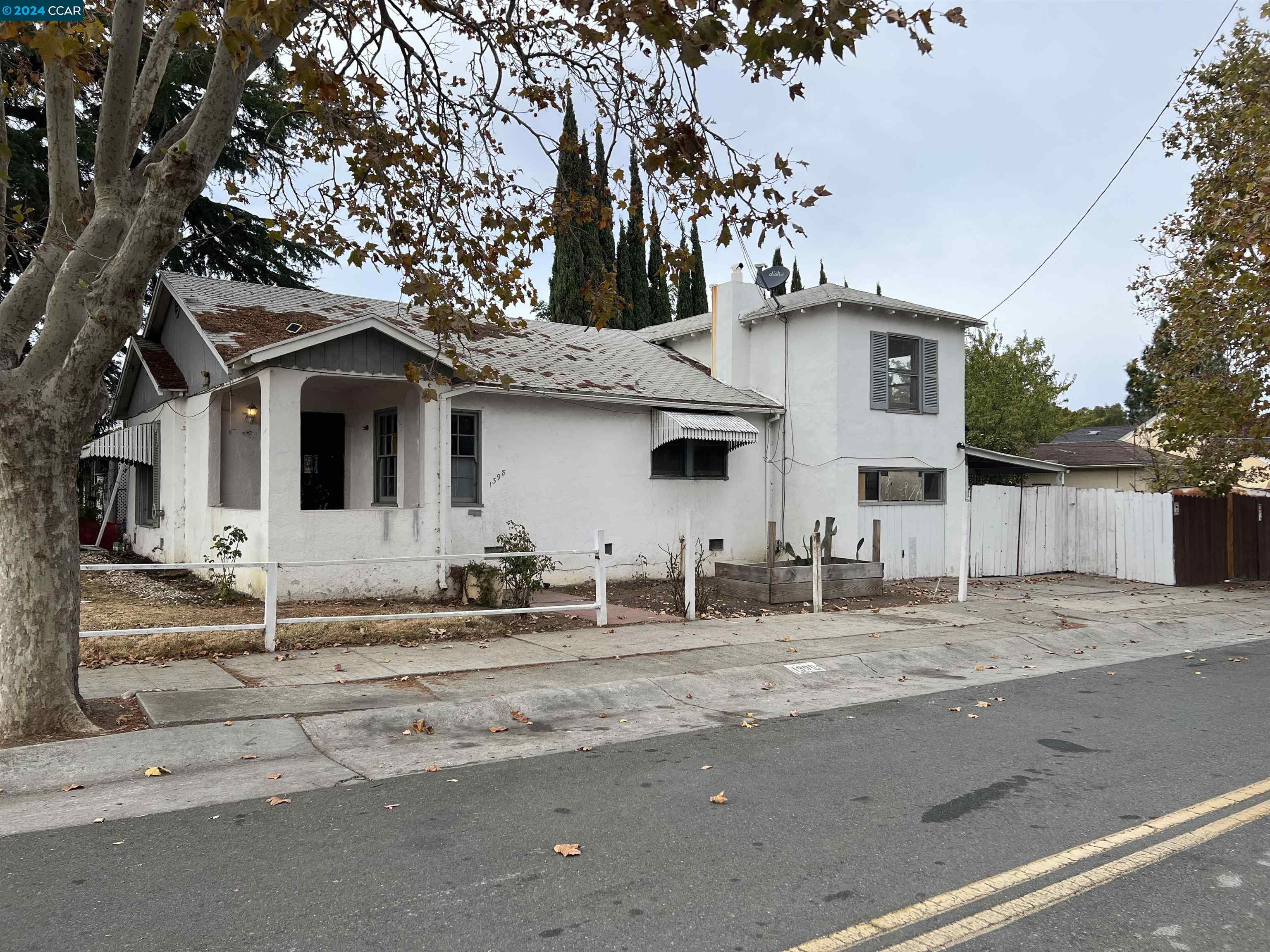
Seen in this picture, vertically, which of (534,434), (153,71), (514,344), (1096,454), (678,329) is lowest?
(534,434)

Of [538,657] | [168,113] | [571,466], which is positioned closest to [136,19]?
[538,657]

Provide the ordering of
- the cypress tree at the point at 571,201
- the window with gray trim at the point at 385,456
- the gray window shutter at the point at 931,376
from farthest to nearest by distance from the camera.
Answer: the gray window shutter at the point at 931,376
the window with gray trim at the point at 385,456
the cypress tree at the point at 571,201

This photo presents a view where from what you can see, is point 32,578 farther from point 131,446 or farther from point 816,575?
point 131,446

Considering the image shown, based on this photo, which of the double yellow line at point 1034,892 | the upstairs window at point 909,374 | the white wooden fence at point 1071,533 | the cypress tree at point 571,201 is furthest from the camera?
the white wooden fence at point 1071,533

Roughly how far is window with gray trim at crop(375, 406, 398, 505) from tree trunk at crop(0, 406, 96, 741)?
7873mm

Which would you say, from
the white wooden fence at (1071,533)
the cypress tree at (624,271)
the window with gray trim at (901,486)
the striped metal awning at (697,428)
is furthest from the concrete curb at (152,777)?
the cypress tree at (624,271)

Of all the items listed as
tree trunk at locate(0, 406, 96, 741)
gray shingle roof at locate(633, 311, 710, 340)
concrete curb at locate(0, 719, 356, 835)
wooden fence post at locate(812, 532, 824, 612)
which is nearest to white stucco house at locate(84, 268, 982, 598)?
gray shingle roof at locate(633, 311, 710, 340)

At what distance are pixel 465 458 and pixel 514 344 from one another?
11.1 ft

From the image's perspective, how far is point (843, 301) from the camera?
54.4 feet

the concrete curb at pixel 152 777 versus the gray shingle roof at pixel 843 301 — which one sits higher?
the gray shingle roof at pixel 843 301

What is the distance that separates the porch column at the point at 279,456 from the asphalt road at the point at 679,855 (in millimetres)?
6746

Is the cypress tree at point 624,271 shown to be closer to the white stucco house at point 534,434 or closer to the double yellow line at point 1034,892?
the white stucco house at point 534,434

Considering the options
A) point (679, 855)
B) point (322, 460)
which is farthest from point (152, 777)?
point (322, 460)

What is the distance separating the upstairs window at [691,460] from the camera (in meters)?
16.6
